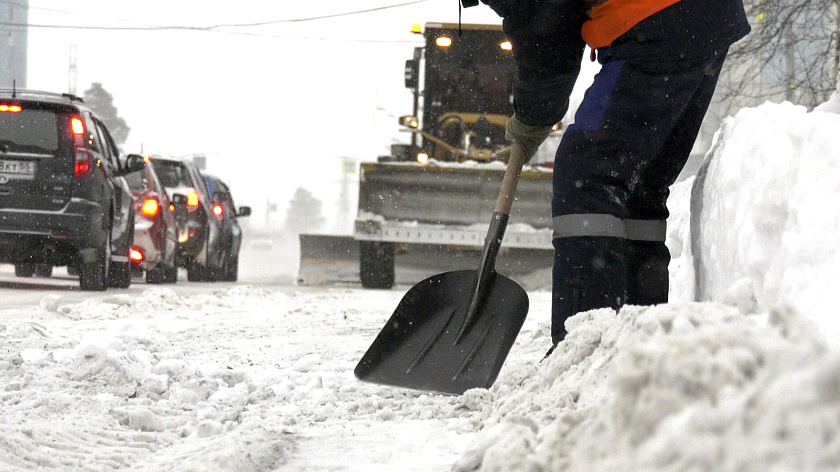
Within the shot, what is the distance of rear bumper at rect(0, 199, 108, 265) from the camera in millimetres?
8227

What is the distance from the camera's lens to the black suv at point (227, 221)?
13859 millimetres

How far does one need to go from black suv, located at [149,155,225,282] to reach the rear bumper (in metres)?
3.91

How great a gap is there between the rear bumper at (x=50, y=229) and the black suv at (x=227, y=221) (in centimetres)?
490

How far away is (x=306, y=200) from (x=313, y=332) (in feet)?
447

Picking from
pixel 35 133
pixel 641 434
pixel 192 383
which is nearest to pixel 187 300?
pixel 35 133

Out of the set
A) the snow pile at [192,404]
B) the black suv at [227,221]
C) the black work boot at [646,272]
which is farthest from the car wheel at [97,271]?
the black work boot at [646,272]

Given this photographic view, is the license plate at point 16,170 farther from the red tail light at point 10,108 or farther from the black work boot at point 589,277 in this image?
the black work boot at point 589,277

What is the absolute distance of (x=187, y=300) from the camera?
26.2ft

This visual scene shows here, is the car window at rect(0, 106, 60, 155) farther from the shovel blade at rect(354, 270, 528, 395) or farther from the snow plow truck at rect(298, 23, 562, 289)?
the shovel blade at rect(354, 270, 528, 395)

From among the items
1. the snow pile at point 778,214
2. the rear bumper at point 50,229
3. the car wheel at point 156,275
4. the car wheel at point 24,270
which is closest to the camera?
the snow pile at point 778,214

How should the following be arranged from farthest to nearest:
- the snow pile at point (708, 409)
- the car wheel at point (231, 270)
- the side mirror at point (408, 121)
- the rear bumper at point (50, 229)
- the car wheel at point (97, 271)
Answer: the car wheel at point (231, 270)
the side mirror at point (408, 121)
the car wheel at point (97, 271)
the rear bumper at point (50, 229)
the snow pile at point (708, 409)

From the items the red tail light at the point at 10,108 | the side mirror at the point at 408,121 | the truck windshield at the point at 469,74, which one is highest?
the truck windshield at the point at 469,74

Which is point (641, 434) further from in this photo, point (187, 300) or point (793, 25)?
point (793, 25)

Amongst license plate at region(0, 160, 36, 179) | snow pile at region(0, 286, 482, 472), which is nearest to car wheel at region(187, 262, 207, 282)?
license plate at region(0, 160, 36, 179)
